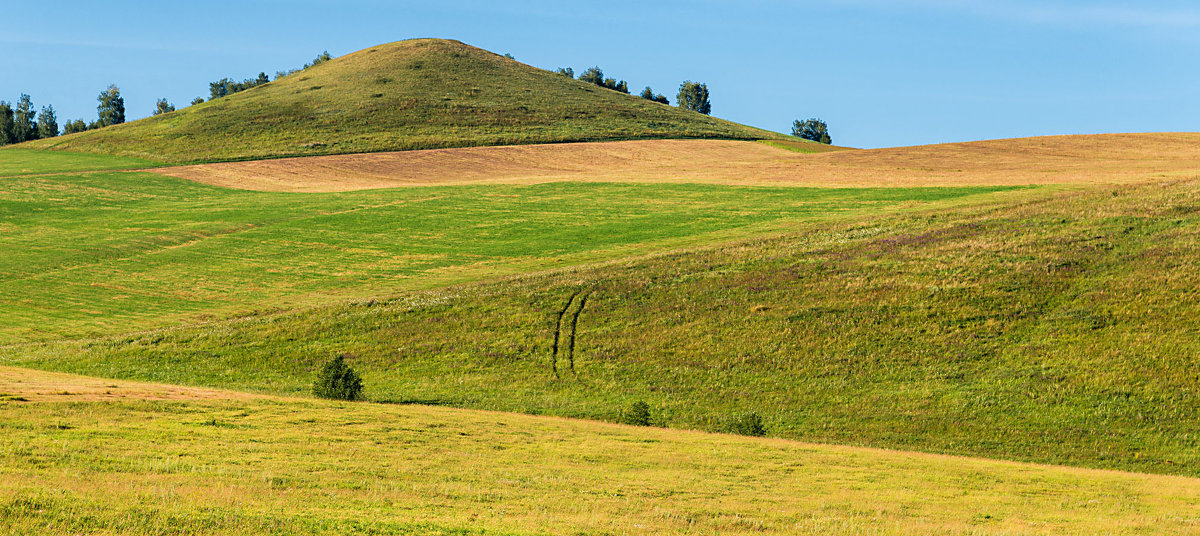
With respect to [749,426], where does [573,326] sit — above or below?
above

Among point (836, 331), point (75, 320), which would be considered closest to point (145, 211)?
point (75, 320)

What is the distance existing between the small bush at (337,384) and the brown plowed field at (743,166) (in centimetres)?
5994

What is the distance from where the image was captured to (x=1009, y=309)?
44.5 m

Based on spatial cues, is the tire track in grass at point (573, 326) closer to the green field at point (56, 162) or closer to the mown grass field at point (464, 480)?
the mown grass field at point (464, 480)

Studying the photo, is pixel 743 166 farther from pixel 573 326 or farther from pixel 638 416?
pixel 638 416

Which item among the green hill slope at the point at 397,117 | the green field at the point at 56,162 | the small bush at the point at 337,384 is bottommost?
the small bush at the point at 337,384

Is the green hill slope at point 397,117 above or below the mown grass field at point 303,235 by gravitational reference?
above

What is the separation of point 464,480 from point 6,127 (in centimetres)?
19951

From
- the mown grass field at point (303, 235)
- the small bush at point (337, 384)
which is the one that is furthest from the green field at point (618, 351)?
the small bush at point (337, 384)

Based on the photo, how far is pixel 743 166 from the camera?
109 m

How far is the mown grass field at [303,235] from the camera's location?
183 feet

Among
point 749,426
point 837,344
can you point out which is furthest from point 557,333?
point 749,426

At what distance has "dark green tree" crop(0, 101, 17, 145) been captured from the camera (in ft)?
602

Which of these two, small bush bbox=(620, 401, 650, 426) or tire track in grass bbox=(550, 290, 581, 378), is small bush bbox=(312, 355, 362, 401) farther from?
small bush bbox=(620, 401, 650, 426)
